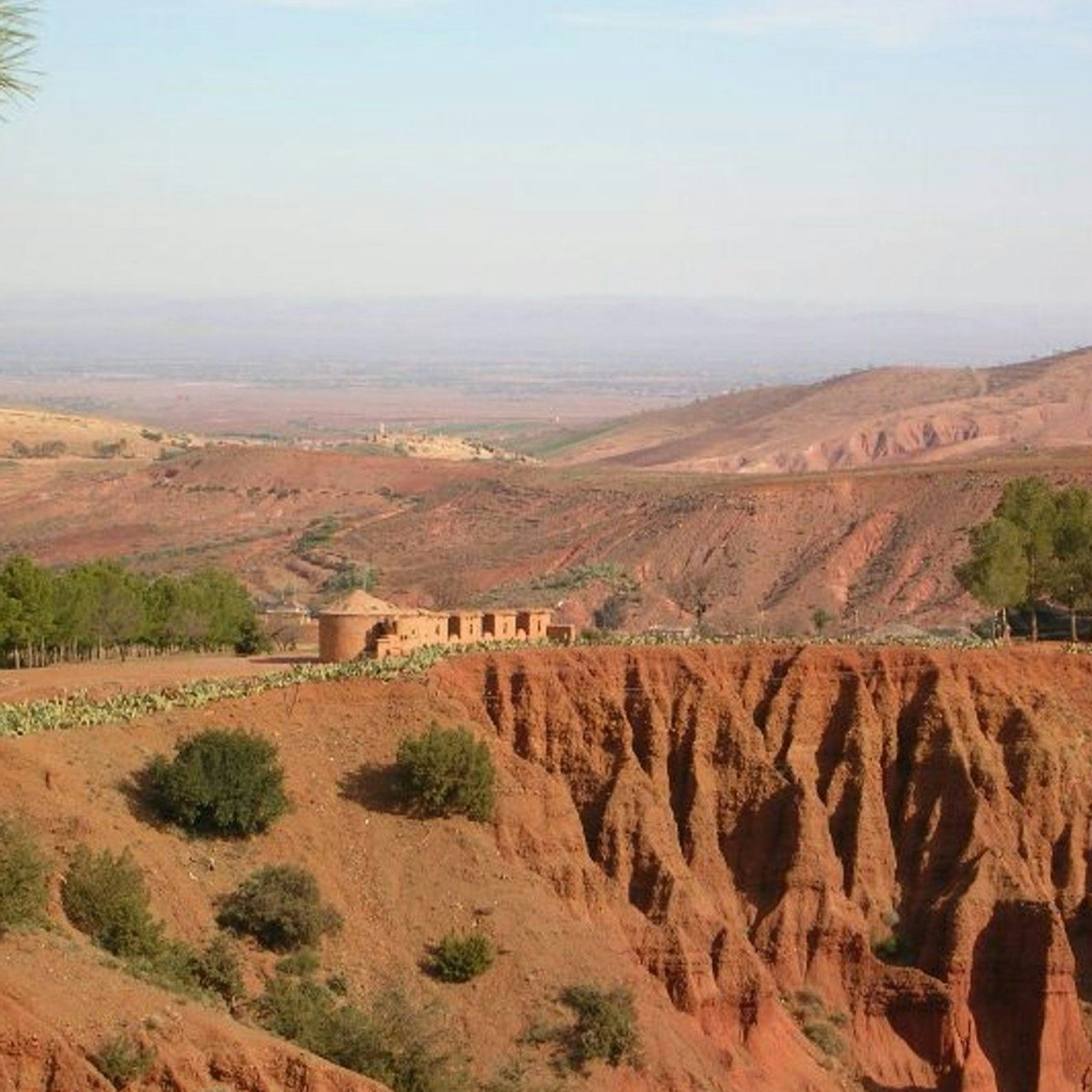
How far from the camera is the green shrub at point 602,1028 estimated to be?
3744 centimetres

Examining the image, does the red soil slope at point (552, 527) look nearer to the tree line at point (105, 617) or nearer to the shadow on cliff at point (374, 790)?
the tree line at point (105, 617)

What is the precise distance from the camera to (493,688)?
45.6 metres

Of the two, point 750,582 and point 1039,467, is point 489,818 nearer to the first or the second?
point 750,582

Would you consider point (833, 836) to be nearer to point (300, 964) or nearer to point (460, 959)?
point (460, 959)

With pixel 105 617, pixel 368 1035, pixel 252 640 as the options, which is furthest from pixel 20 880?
pixel 105 617

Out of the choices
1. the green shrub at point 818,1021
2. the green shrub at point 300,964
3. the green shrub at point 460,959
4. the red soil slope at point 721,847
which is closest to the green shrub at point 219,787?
the red soil slope at point 721,847

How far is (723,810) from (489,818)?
4.85 m

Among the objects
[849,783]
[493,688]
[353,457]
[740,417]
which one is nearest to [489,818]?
[493,688]

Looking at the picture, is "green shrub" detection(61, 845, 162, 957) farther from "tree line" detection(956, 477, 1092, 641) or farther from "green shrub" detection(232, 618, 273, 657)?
"tree line" detection(956, 477, 1092, 641)

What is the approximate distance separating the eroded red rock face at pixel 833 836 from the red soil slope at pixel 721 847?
4 centimetres

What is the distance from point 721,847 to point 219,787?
10053 mm

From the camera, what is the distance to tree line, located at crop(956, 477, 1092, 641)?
56656 mm

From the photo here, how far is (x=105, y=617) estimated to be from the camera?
2299 inches

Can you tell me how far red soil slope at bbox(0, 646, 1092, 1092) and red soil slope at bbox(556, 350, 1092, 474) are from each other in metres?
82.6
